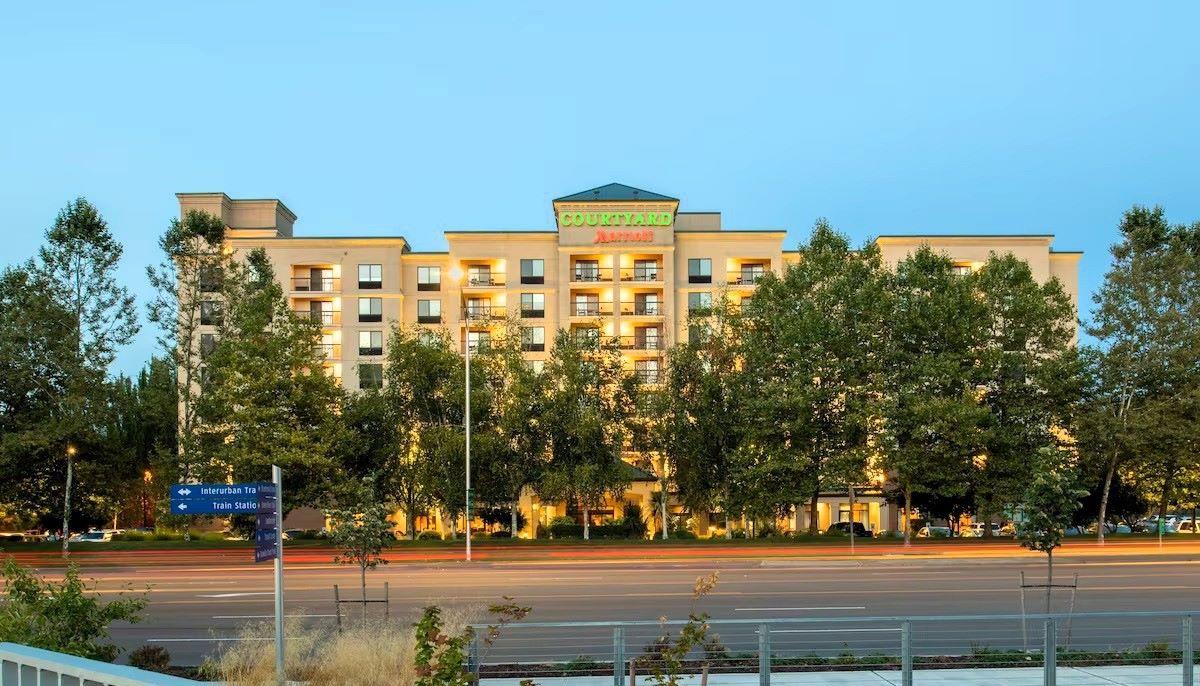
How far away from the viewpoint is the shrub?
563 inches

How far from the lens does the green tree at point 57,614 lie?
1064 cm

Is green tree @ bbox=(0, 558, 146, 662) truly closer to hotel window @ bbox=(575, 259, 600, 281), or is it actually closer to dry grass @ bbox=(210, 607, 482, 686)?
dry grass @ bbox=(210, 607, 482, 686)

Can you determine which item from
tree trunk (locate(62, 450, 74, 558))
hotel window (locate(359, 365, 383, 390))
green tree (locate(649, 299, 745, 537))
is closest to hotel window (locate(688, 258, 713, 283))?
green tree (locate(649, 299, 745, 537))

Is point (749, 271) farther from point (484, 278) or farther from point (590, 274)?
point (484, 278)

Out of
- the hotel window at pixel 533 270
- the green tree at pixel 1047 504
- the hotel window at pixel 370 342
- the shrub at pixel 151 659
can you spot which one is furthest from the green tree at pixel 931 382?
the hotel window at pixel 370 342

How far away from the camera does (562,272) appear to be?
2692 inches

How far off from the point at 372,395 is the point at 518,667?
40253 mm

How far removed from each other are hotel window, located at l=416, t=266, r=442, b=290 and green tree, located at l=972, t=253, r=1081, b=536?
123 feet

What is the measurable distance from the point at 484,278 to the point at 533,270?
3512 mm

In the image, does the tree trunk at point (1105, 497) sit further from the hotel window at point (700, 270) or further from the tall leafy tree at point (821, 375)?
the hotel window at point (700, 270)

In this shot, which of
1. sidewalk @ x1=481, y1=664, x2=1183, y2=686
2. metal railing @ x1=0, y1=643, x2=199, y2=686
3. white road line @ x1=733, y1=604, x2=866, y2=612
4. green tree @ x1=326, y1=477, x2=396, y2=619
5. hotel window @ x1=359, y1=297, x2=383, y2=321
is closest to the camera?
metal railing @ x1=0, y1=643, x2=199, y2=686

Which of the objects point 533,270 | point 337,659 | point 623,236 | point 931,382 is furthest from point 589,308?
point 337,659

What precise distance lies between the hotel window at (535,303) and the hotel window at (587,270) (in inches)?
115

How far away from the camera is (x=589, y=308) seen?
6900 cm
